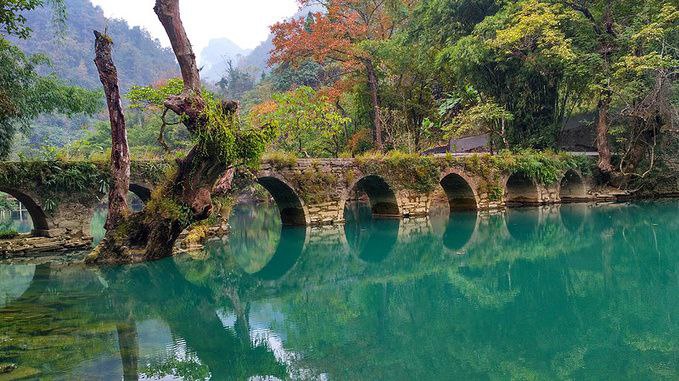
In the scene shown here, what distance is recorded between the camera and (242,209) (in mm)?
30344

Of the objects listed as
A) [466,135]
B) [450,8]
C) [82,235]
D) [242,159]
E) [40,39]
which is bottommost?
[82,235]

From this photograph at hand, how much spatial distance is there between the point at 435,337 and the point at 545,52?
15.1 meters

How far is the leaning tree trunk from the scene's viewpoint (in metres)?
9.90

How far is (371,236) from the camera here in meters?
14.4

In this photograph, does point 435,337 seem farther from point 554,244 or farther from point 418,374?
point 554,244

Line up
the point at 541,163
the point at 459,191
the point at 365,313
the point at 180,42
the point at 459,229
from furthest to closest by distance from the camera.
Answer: the point at 541,163, the point at 459,191, the point at 459,229, the point at 180,42, the point at 365,313

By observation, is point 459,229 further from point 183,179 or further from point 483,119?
point 183,179

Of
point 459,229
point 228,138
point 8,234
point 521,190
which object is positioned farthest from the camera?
point 521,190

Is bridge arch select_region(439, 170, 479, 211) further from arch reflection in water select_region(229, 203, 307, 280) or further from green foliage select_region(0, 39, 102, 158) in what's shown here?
green foliage select_region(0, 39, 102, 158)

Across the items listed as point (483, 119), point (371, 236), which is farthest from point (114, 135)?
point (483, 119)

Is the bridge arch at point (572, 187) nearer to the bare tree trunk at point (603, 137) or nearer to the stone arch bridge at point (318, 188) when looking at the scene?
the stone arch bridge at point (318, 188)

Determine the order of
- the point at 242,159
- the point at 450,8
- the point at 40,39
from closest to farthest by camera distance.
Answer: the point at 242,159, the point at 450,8, the point at 40,39

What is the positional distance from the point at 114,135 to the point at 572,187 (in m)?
19.0

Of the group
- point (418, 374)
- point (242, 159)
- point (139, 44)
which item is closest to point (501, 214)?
point (242, 159)
